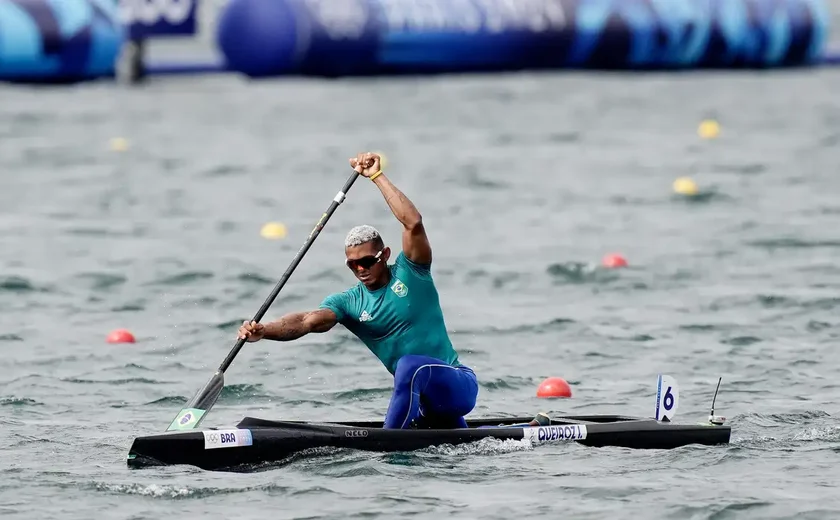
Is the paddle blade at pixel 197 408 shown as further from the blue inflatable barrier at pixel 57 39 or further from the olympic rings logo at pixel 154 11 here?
the olympic rings logo at pixel 154 11

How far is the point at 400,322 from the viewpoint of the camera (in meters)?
11.1

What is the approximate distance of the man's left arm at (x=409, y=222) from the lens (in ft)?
35.7

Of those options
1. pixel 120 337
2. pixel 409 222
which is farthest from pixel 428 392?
pixel 120 337

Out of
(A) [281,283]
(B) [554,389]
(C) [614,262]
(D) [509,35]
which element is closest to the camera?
(A) [281,283]

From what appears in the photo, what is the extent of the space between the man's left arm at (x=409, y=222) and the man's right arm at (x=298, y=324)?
685 mm

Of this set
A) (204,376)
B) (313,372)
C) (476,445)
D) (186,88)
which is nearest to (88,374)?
(204,376)

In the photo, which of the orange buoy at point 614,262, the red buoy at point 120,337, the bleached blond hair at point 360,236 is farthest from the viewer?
the orange buoy at point 614,262

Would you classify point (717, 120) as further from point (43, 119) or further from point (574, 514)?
point (574, 514)

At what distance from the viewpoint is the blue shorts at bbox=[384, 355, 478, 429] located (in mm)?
11016

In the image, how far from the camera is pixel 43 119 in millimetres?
31969

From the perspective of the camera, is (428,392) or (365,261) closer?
(365,261)

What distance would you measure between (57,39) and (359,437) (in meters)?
20.8

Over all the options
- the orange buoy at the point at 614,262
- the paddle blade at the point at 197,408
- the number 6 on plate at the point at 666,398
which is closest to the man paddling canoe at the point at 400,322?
the paddle blade at the point at 197,408

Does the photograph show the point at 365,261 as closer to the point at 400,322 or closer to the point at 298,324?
the point at 400,322
